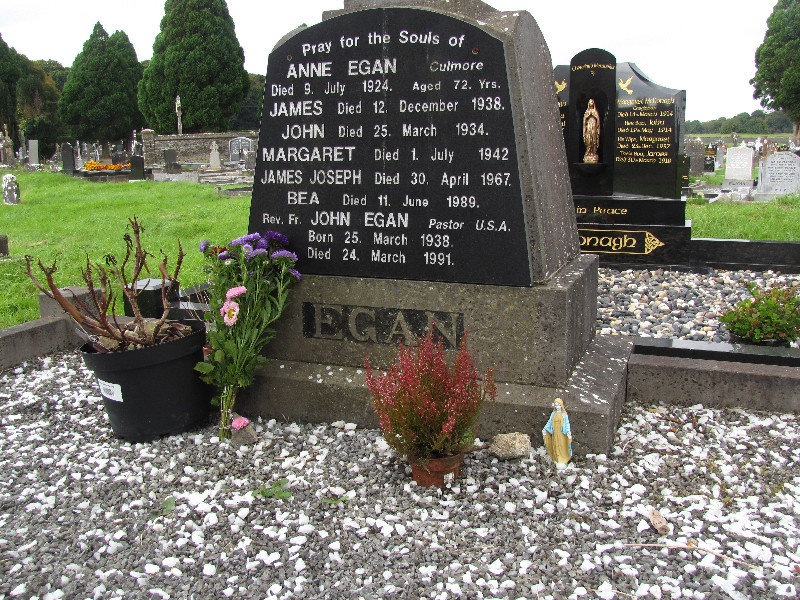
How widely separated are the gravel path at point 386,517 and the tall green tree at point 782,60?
42663 mm

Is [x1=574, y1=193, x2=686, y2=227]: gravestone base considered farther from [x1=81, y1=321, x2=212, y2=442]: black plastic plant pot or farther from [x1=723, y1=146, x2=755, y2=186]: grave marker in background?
[x1=723, y1=146, x2=755, y2=186]: grave marker in background

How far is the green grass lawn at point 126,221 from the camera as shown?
7.74 meters

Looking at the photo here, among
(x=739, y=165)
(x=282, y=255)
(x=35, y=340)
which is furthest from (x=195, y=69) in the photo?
(x=282, y=255)

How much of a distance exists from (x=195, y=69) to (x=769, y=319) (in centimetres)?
3638

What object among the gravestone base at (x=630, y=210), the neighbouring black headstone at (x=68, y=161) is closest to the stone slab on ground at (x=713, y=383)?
the gravestone base at (x=630, y=210)

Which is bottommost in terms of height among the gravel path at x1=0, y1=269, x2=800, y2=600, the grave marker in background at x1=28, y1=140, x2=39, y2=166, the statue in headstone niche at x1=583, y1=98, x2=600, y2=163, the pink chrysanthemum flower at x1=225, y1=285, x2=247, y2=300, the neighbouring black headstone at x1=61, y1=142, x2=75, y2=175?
the gravel path at x1=0, y1=269, x2=800, y2=600

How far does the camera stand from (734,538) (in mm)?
2650

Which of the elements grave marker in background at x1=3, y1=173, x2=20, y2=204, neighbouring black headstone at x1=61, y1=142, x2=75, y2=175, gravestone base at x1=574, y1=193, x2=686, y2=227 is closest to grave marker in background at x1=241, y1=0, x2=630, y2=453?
gravestone base at x1=574, y1=193, x2=686, y2=227

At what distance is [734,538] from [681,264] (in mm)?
5829

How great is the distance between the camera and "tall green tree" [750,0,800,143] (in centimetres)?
3869

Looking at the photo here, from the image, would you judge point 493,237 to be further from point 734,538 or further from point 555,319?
point 734,538

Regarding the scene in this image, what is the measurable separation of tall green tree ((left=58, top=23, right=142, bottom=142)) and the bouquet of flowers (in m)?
42.8

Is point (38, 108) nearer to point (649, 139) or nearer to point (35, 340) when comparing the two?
point (649, 139)

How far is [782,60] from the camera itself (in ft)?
131
